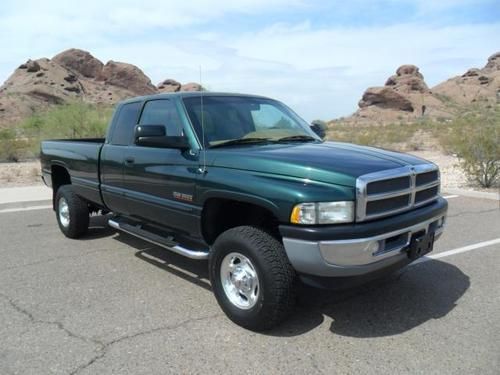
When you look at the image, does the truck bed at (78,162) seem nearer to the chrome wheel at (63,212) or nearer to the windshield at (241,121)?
the chrome wheel at (63,212)

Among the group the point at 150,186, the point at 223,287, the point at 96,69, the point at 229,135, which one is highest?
the point at 96,69

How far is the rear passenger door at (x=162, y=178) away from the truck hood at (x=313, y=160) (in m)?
0.44

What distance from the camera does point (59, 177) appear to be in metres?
7.31

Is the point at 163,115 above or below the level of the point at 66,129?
above

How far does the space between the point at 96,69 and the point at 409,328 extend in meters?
103

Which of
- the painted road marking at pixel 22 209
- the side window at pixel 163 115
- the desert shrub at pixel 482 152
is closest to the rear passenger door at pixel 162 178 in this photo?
the side window at pixel 163 115

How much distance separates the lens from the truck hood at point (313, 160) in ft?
11.3

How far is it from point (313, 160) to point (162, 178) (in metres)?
1.70

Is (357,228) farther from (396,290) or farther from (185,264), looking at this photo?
(185,264)

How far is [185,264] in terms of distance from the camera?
5.54m

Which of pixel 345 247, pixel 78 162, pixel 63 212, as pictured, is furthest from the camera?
pixel 63 212

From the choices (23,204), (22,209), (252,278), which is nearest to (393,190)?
(252,278)

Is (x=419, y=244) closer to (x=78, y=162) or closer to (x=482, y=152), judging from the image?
(x=78, y=162)

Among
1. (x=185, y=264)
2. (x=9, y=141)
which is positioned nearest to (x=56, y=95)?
(x=9, y=141)
